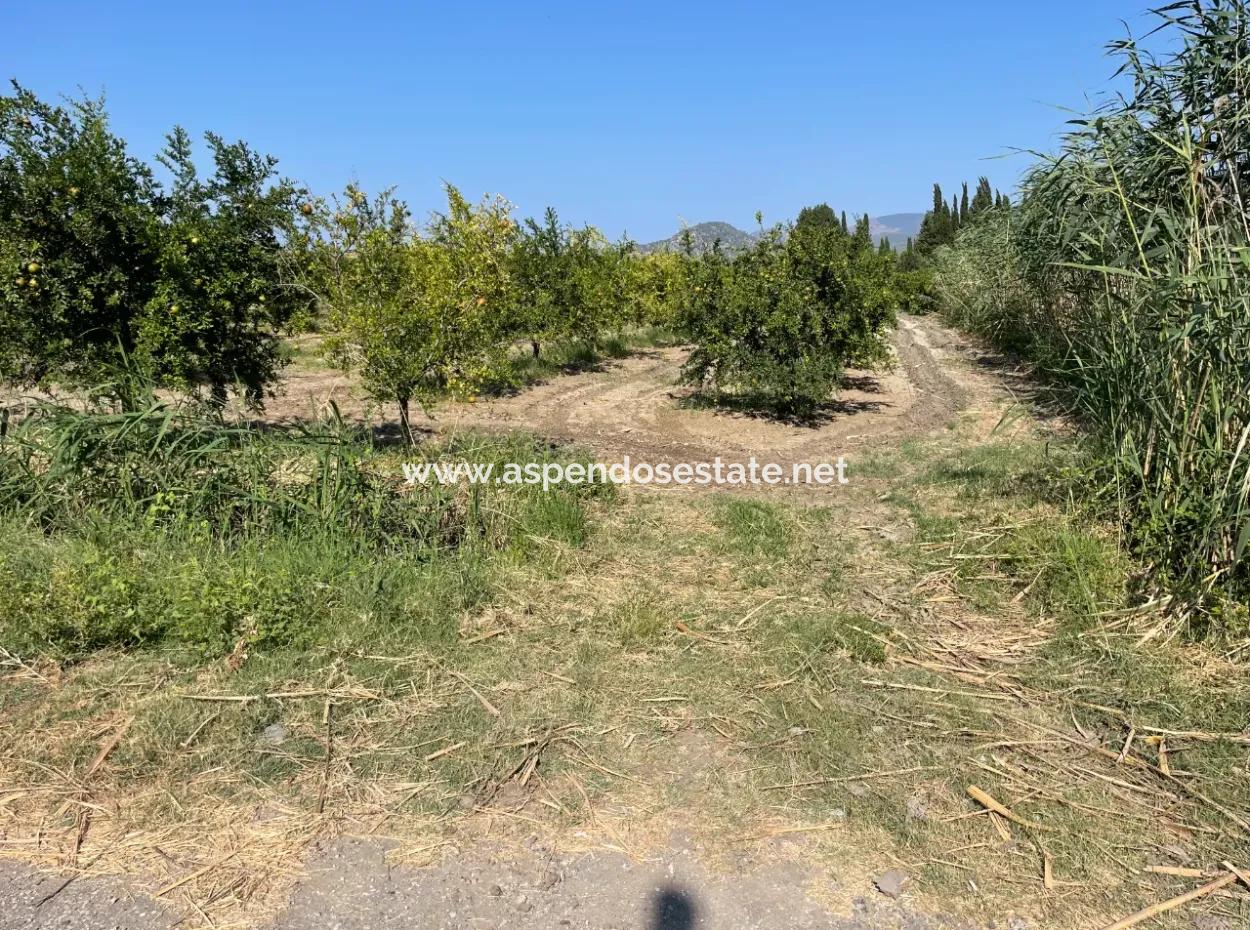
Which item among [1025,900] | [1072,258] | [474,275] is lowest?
[1025,900]

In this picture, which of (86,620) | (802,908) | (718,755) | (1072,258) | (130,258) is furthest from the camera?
(130,258)

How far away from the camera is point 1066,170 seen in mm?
4617

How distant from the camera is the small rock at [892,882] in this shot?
2287 millimetres

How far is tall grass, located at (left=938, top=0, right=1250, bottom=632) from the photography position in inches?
141

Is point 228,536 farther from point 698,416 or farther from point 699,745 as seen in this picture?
point 698,416

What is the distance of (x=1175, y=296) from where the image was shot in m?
3.77

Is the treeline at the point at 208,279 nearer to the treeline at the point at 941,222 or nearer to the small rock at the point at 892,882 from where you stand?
the small rock at the point at 892,882

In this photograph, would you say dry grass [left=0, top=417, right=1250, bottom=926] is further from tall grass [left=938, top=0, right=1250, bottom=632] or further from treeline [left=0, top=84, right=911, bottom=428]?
treeline [left=0, top=84, right=911, bottom=428]

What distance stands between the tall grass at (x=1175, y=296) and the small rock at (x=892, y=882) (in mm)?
2092

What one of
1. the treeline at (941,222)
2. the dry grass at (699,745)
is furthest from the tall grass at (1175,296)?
the treeline at (941,222)

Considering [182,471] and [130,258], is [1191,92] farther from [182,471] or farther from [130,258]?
[130,258]

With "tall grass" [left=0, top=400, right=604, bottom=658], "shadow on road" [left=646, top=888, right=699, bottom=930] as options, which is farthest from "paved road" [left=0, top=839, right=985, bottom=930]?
"tall grass" [left=0, top=400, right=604, bottom=658]

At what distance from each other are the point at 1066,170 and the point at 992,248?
1108cm

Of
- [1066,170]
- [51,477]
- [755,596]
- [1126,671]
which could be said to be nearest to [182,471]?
→ [51,477]
